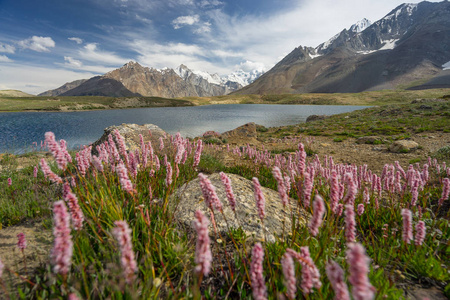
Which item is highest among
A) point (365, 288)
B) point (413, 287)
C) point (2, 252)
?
point (365, 288)

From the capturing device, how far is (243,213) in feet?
14.2

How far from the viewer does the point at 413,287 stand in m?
2.73

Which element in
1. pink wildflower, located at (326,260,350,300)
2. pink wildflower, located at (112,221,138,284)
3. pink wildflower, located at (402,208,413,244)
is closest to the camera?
pink wildflower, located at (326,260,350,300)

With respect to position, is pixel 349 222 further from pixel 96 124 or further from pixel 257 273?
pixel 96 124

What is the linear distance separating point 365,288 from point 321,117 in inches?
1812

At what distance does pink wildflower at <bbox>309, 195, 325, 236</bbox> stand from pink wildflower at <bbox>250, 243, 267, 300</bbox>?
563mm

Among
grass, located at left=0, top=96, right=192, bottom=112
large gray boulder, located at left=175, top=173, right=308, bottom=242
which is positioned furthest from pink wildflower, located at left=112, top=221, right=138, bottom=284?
grass, located at left=0, top=96, right=192, bottom=112

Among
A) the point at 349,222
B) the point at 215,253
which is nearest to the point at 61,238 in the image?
the point at 349,222

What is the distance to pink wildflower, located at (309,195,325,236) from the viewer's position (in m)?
1.64

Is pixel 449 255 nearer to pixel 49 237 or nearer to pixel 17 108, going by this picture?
pixel 49 237

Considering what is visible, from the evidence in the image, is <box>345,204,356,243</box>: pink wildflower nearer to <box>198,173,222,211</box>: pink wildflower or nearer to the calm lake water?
<box>198,173,222,211</box>: pink wildflower

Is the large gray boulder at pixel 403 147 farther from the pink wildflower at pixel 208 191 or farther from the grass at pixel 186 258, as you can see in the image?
the pink wildflower at pixel 208 191

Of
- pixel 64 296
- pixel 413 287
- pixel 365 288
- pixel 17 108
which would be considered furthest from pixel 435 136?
pixel 17 108

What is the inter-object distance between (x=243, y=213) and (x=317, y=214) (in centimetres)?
275
